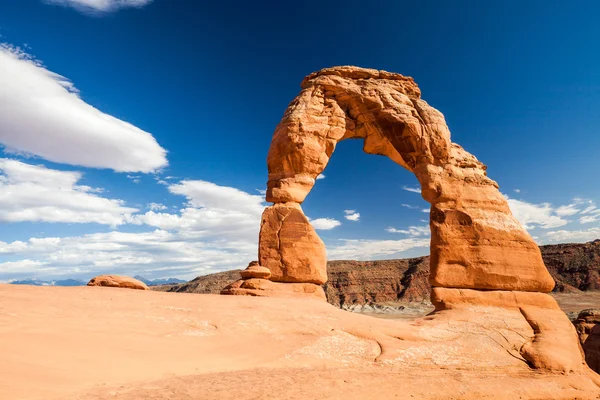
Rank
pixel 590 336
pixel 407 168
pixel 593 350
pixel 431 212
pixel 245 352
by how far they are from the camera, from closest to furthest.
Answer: pixel 245 352 → pixel 431 212 → pixel 407 168 → pixel 593 350 → pixel 590 336

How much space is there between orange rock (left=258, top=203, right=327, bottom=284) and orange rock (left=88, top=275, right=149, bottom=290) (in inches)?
150

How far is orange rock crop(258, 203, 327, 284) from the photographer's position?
1258cm

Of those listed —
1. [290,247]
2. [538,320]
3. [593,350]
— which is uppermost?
[290,247]

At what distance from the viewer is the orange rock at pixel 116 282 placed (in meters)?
10.2

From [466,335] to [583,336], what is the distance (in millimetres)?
19763

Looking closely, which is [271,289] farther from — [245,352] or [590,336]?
[590,336]

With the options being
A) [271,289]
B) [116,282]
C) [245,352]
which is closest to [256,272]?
[271,289]

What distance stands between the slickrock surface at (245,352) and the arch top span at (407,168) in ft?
7.77

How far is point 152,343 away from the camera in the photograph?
6316 millimetres

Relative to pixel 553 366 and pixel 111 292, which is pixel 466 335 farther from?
pixel 111 292

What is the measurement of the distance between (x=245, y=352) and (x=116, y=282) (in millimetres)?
5080

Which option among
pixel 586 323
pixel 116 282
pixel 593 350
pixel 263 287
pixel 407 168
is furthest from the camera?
pixel 586 323

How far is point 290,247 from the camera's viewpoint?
42.0 feet

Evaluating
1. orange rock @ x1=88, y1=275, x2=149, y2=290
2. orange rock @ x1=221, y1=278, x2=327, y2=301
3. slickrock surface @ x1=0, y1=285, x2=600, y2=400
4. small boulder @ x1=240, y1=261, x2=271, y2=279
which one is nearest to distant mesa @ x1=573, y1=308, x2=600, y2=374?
slickrock surface @ x1=0, y1=285, x2=600, y2=400
